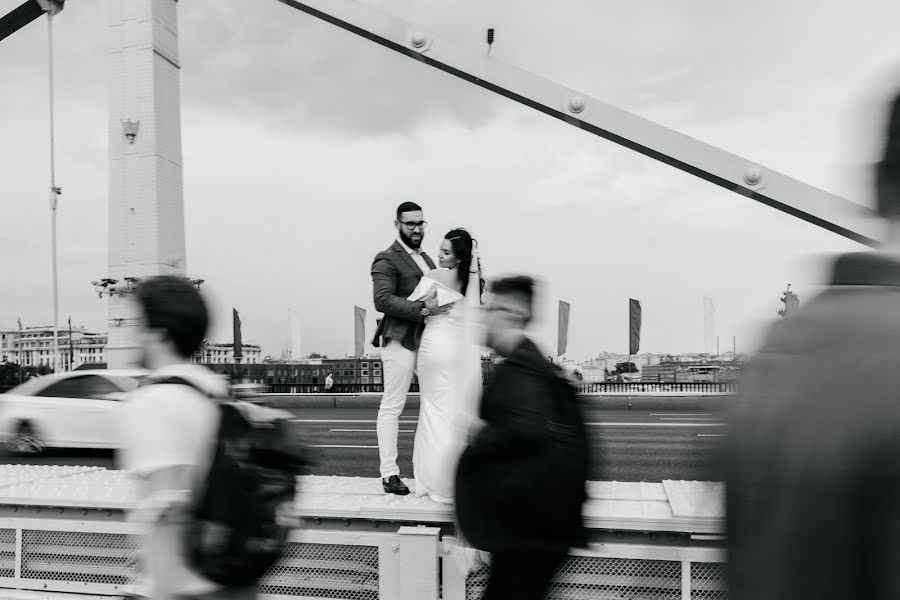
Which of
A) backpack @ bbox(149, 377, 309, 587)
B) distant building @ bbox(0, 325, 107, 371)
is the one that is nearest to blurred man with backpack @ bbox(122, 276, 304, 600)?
backpack @ bbox(149, 377, 309, 587)

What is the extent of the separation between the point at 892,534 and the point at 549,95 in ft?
20.3

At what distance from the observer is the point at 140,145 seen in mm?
5547

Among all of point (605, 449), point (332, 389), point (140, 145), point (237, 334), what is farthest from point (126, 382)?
point (237, 334)

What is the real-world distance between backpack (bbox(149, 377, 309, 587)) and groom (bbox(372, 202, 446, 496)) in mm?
2247

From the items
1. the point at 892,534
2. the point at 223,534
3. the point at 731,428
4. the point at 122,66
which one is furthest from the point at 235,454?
the point at 122,66

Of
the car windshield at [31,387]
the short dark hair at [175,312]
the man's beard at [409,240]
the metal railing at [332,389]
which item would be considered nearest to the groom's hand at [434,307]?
the man's beard at [409,240]

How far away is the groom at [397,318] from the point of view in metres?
4.07

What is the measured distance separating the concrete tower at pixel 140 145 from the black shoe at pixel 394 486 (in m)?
2.32

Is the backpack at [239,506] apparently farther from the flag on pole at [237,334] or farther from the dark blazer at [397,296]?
the flag on pole at [237,334]

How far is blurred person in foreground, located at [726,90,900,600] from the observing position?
65cm

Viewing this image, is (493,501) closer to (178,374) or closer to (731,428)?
(178,374)

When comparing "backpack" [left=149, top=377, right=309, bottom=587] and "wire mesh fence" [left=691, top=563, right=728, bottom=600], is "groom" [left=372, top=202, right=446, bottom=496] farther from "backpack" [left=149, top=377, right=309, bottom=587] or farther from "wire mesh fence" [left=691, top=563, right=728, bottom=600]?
"backpack" [left=149, top=377, right=309, bottom=587]

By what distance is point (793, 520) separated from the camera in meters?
0.70

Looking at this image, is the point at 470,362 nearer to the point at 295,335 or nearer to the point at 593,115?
the point at 593,115
